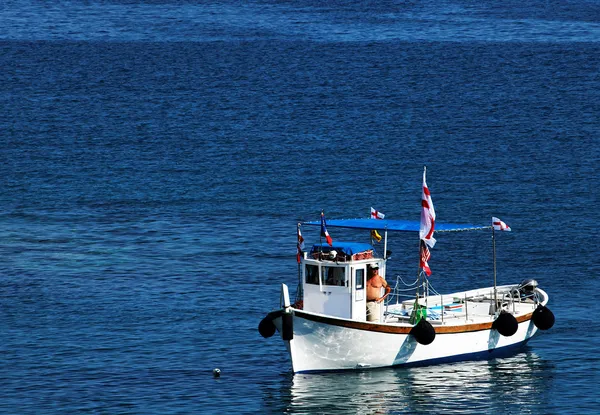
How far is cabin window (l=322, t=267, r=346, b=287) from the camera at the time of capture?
185 ft

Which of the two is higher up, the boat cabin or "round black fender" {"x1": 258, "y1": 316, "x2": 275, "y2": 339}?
the boat cabin

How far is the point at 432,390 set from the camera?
54.7 meters

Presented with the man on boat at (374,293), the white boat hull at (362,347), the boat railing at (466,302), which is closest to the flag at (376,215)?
the boat railing at (466,302)

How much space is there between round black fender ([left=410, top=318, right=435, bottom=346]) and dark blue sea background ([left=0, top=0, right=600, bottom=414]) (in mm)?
1797

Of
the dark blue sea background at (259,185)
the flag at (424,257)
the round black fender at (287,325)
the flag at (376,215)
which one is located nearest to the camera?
the round black fender at (287,325)

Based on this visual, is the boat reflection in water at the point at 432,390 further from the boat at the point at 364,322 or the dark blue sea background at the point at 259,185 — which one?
the boat at the point at 364,322

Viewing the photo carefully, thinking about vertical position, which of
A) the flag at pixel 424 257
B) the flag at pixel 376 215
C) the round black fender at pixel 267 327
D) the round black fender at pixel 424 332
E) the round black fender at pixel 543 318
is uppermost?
the flag at pixel 376 215

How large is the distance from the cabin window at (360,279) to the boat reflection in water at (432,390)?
394 cm

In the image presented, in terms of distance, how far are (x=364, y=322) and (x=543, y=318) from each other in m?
10.5

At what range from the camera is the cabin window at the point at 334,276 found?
56469 mm

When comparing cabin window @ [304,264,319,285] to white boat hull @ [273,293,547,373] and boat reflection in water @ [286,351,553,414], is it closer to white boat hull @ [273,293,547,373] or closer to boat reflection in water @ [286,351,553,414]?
white boat hull @ [273,293,547,373]

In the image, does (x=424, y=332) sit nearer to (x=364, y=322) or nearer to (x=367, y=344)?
(x=367, y=344)

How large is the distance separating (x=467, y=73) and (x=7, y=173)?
65.9 metres

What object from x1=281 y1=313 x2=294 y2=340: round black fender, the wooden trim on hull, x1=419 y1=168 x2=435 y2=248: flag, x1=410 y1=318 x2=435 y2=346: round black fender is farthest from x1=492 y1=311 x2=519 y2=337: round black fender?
x1=281 y1=313 x2=294 y2=340: round black fender
